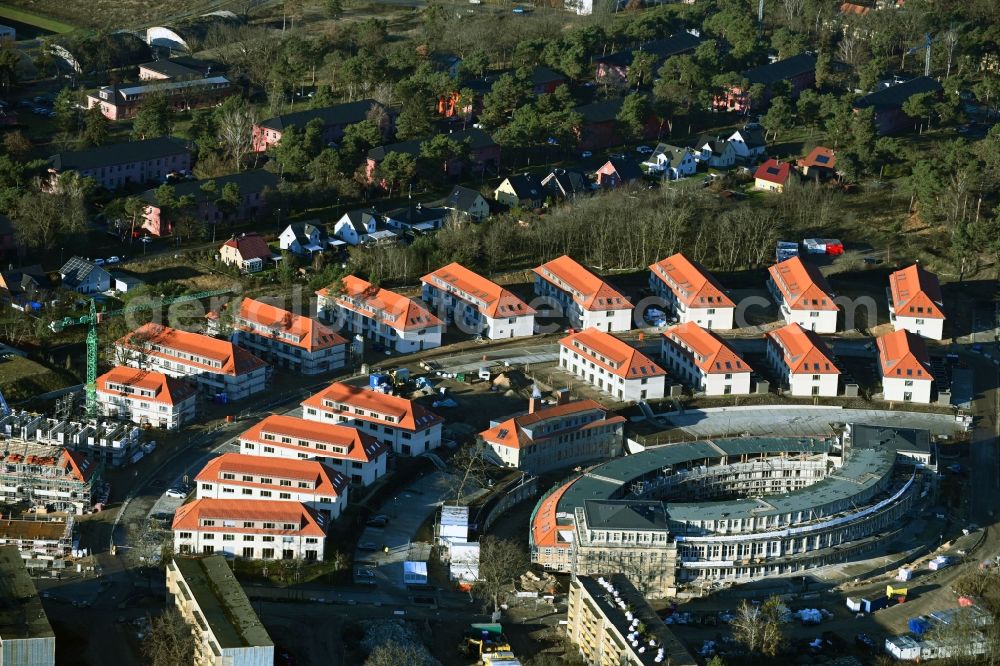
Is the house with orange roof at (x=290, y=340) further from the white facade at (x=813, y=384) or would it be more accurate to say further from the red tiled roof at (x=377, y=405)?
the white facade at (x=813, y=384)

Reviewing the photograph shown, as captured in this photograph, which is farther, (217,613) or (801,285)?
(801,285)

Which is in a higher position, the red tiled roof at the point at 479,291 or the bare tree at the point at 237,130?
the bare tree at the point at 237,130

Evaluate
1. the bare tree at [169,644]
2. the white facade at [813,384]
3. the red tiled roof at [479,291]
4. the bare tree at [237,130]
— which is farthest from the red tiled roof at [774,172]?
the bare tree at [169,644]

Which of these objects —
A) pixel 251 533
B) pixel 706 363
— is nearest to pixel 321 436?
pixel 251 533

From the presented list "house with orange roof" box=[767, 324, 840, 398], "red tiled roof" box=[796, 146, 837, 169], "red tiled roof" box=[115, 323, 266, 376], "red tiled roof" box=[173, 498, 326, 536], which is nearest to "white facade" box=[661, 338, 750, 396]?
"house with orange roof" box=[767, 324, 840, 398]

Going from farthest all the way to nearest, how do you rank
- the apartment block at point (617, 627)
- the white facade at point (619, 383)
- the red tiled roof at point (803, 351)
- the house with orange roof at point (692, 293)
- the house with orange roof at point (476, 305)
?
the house with orange roof at point (692, 293), the house with orange roof at point (476, 305), the red tiled roof at point (803, 351), the white facade at point (619, 383), the apartment block at point (617, 627)

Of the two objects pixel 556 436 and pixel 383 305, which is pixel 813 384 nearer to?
pixel 556 436
